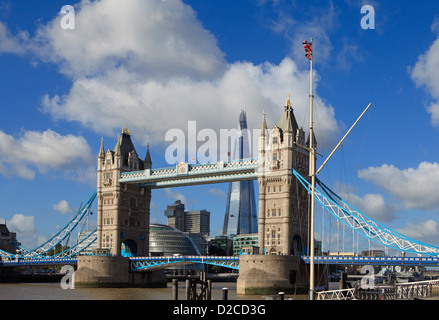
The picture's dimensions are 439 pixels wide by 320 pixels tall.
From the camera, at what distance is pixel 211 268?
17738 cm

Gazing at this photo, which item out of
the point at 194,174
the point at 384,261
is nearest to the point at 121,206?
the point at 194,174

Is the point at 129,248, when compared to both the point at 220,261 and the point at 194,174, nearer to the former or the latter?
the point at 194,174

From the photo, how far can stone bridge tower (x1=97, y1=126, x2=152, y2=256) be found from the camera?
4136 inches

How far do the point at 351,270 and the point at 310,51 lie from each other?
161 metres

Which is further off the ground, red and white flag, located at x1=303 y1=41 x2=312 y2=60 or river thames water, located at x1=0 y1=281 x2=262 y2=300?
red and white flag, located at x1=303 y1=41 x2=312 y2=60

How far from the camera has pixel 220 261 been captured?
8931cm

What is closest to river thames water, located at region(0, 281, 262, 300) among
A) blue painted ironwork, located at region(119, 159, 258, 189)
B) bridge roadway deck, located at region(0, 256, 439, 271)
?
bridge roadway deck, located at region(0, 256, 439, 271)

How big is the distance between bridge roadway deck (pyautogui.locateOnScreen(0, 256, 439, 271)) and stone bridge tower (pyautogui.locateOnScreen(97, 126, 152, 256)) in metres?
6.72

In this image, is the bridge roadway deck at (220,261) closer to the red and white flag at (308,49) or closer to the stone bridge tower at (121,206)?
the stone bridge tower at (121,206)

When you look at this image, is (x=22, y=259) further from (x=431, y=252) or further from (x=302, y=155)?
(x=431, y=252)

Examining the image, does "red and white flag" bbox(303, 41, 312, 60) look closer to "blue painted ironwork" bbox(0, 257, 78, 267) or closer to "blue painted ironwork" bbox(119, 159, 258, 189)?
"blue painted ironwork" bbox(119, 159, 258, 189)

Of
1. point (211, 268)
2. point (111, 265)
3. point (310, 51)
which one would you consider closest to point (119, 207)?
point (111, 265)

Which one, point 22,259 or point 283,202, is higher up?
point 283,202

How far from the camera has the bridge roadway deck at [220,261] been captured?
244ft
